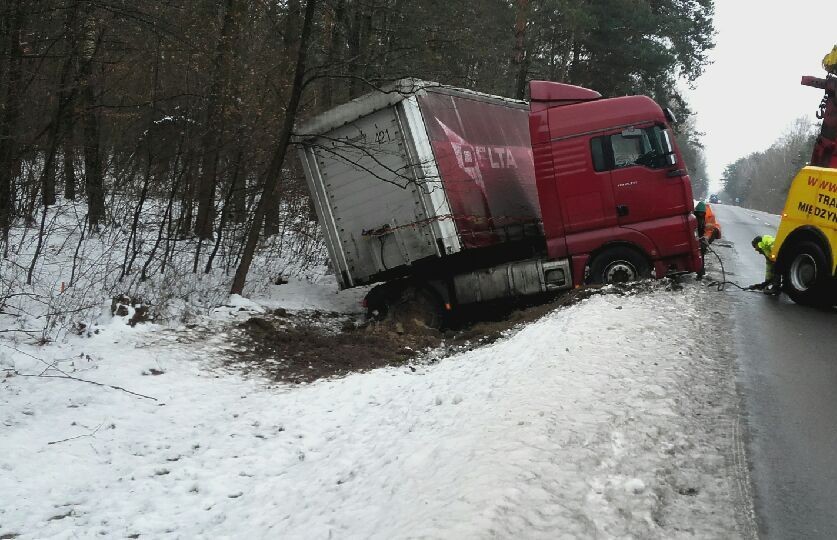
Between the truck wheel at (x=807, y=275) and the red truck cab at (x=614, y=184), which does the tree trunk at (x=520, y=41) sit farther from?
the truck wheel at (x=807, y=275)

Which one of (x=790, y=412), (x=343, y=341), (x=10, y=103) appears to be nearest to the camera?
(x=790, y=412)

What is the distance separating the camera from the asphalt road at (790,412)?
3.64 metres

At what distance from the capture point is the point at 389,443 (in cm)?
521

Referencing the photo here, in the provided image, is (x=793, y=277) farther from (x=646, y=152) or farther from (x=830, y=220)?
(x=646, y=152)

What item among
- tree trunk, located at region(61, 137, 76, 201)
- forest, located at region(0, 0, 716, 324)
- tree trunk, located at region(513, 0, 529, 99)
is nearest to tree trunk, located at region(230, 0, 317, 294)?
forest, located at region(0, 0, 716, 324)

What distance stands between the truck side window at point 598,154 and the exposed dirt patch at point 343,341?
1781 mm

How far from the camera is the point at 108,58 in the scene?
32.7ft

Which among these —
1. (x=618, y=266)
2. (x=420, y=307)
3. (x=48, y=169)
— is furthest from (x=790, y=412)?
(x=48, y=169)

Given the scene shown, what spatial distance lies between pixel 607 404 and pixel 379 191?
18.0ft

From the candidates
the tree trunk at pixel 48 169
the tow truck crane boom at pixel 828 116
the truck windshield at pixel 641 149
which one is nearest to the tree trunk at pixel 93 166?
the tree trunk at pixel 48 169

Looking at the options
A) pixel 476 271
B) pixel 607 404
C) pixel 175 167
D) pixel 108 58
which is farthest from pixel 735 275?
pixel 108 58

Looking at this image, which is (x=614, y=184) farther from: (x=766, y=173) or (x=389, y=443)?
(x=766, y=173)

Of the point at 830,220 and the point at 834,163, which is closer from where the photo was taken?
the point at 830,220

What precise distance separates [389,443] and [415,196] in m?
4.84
